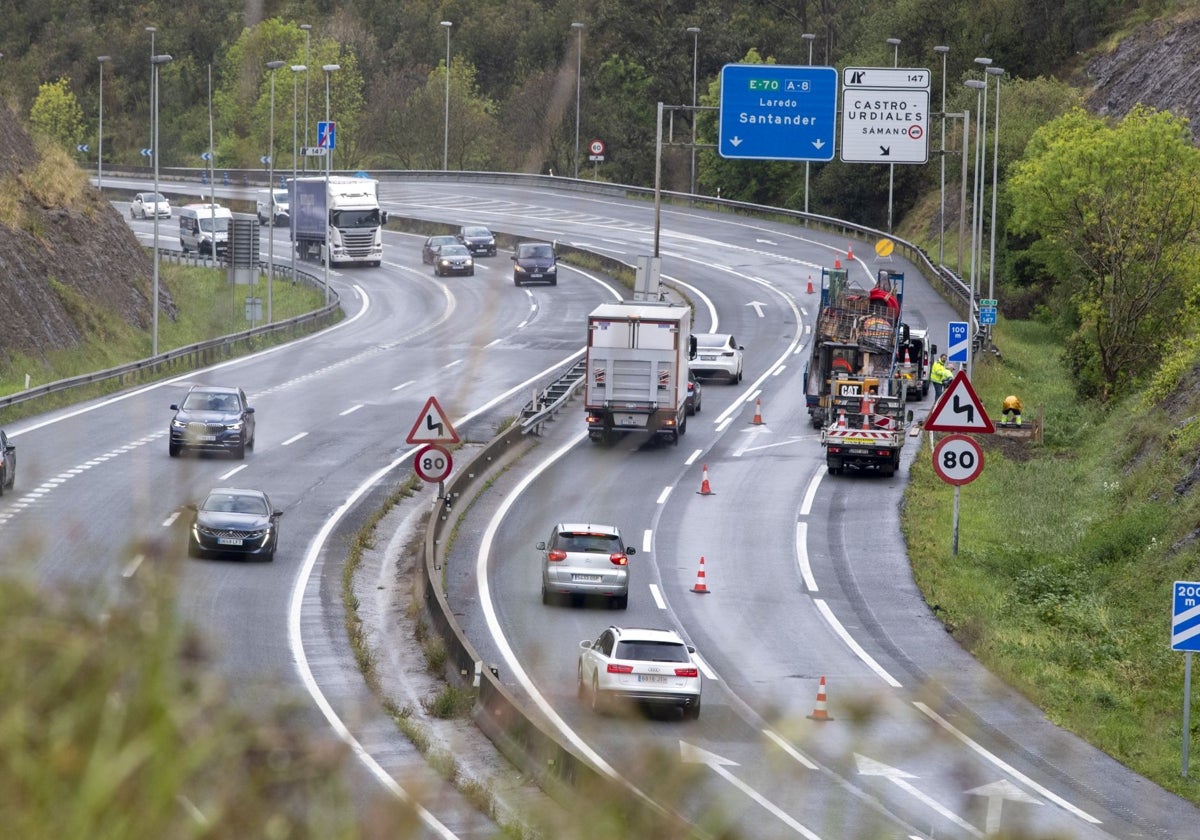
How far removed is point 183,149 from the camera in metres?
17.8

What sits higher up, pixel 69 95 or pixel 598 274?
pixel 69 95

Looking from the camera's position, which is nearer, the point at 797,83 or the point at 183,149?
the point at 183,149

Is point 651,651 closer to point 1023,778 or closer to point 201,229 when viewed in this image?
point 1023,778

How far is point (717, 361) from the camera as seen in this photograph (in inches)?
2191


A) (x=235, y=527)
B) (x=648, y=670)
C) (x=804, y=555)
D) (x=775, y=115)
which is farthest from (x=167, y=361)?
(x=648, y=670)

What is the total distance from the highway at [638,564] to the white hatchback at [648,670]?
1.32 feet

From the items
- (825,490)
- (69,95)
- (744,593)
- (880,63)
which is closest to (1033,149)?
(880,63)

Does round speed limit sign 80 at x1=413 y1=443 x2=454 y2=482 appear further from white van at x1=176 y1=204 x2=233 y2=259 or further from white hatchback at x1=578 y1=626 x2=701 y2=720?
white van at x1=176 y1=204 x2=233 y2=259

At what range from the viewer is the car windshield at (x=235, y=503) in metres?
31.4

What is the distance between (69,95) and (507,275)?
145 feet

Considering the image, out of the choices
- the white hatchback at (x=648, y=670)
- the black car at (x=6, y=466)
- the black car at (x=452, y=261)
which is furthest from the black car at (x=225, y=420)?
the black car at (x=452, y=261)

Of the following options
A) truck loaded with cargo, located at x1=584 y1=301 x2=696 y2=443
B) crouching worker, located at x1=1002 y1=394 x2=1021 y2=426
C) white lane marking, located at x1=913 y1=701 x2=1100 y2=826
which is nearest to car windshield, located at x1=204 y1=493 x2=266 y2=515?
truck loaded with cargo, located at x1=584 y1=301 x2=696 y2=443

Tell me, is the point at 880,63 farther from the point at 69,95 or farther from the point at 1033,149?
the point at 69,95

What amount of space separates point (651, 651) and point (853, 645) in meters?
6.40
